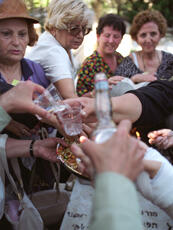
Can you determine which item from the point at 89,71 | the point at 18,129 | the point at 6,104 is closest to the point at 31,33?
the point at 18,129

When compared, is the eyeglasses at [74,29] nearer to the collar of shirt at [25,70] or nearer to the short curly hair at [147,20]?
the collar of shirt at [25,70]

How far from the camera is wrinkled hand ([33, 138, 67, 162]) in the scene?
6.11 ft

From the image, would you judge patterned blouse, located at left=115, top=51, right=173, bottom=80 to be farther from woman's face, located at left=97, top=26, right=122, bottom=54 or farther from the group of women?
woman's face, located at left=97, top=26, right=122, bottom=54

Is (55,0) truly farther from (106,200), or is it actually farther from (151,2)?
(151,2)

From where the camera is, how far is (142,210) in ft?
5.70

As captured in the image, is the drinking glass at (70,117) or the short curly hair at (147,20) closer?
the drinking glass at (70,117)

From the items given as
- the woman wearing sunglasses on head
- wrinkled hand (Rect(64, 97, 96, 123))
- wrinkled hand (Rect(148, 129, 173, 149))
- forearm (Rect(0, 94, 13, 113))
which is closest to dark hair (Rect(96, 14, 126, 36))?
the woman wearing sunglasses on head

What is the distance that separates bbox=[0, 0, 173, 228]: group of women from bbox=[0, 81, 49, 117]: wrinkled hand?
0.61 ft

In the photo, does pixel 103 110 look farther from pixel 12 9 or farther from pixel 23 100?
pixel 12 9

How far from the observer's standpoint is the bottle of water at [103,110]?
0.99 m

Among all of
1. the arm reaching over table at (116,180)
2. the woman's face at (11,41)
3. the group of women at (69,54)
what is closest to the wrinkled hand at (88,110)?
the group of women at (69,54)

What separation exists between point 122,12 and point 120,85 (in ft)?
37.3

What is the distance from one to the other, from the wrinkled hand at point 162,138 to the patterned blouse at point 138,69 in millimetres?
1716

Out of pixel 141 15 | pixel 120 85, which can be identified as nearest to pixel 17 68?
pixel 120 85
